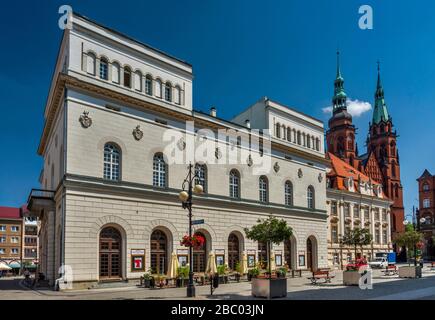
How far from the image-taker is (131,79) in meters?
31.7

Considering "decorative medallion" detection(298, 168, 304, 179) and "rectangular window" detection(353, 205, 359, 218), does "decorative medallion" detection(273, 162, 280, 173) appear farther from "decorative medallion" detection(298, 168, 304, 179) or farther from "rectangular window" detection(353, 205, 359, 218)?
"rectangular window" detection(353, 205, 359, 218)

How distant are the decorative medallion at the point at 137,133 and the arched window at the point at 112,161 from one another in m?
1.60

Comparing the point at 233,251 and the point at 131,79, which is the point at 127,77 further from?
the point at 233,251

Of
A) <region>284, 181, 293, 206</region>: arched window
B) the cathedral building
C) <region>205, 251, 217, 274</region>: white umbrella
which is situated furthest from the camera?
the cathedral building

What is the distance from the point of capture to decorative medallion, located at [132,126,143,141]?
3116 centimetres

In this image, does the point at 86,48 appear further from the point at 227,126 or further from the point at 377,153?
the point at 377,153

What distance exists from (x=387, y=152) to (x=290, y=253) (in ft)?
168

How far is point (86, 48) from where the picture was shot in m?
29.3

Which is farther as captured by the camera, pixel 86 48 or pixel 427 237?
pixel 427 237

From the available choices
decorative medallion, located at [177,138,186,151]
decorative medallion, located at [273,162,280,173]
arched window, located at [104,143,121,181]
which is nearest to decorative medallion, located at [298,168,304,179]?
decorative medallion, located at [273,162,280,173]

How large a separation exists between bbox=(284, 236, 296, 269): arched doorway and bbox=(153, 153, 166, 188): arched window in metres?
15.5

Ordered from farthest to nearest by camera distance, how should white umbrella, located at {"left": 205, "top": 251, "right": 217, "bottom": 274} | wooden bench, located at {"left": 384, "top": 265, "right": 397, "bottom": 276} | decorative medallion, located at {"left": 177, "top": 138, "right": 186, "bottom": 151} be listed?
wooden bench, located at {"left": 384, "top": 265, "right": 397, "bottom": 276}
decorative medallion, located at {"left": 177, "top": 138, "right": 186, "bottom": 151}
white umbrella, located at {"left": 205, "top": 251, "right": 217, "bottom": 274}
